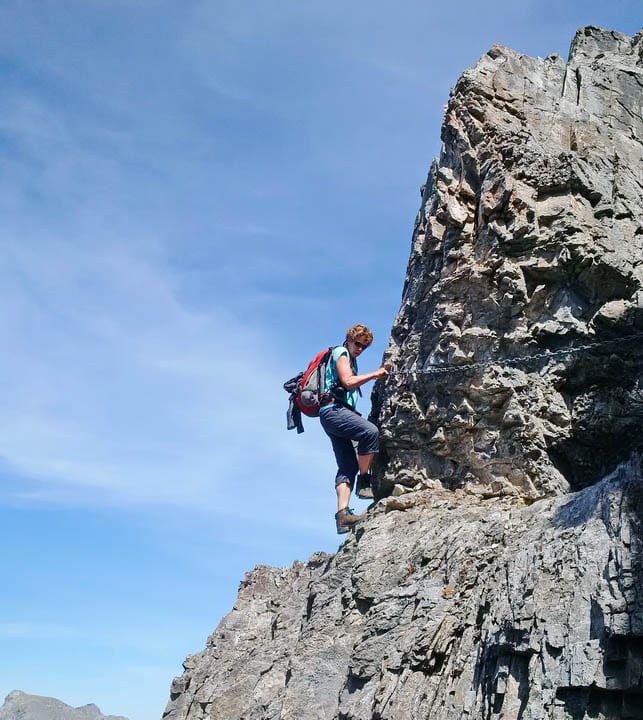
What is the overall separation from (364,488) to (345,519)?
3.17 feet

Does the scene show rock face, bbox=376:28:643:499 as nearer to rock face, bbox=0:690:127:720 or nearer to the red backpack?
the red backpack

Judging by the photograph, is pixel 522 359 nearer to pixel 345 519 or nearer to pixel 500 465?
pixel 500 465

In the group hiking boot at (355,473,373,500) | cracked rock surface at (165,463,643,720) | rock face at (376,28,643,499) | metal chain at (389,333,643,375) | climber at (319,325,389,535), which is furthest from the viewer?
hiking boot at (355,473,373,500)

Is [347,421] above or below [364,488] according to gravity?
above

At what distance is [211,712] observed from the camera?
15.9m

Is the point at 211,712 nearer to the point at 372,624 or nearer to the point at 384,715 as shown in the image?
the point at 372,624

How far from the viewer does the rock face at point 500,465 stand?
9750 millimetres

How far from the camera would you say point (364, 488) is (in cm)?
1593

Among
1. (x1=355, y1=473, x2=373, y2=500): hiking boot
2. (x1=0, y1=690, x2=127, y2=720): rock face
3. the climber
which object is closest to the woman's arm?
the climber

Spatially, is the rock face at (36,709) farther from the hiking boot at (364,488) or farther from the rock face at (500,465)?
the hiking boot at (364,488)

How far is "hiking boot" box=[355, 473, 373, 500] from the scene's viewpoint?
52.2ft

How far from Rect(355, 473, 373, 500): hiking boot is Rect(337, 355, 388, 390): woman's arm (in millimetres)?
2039

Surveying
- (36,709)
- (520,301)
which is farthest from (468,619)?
(36,709)

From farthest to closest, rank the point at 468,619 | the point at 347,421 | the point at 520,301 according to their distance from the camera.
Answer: the point at 347,421 → the point at 520,301 → the point at 468,619
